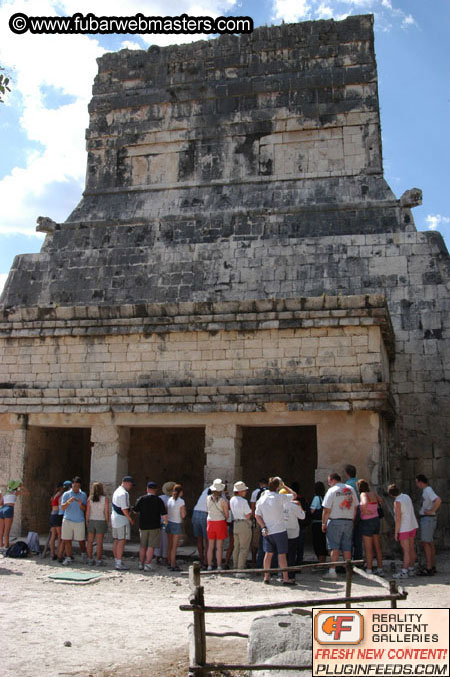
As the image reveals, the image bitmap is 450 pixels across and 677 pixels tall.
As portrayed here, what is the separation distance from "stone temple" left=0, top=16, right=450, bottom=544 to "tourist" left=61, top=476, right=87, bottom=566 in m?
1.23

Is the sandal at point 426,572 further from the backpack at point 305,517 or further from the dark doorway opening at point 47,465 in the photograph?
the dark doorway opening at point 47,465

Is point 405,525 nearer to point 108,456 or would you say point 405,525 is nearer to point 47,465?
point 108,456

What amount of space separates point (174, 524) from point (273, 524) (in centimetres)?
203

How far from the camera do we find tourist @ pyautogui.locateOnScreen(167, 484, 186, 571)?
10.7 m

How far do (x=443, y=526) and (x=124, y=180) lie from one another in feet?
39.8

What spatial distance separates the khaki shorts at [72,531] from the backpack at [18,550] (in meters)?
0.99

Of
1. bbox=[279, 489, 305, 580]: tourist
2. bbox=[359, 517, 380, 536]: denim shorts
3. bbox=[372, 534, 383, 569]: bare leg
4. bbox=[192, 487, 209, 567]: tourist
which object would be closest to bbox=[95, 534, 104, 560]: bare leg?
bbox=[192, 487, 209, 567]: tourist

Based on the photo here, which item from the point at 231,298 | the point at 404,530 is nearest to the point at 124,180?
the point at 231,298

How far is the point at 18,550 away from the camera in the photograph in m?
11.3

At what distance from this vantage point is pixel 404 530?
33.1ft

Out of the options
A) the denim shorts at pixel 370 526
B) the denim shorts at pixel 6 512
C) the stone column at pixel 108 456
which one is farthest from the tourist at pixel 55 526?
the denim shorts at pixel 370 526

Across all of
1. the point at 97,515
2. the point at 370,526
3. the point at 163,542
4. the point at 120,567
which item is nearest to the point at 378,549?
the point at 370,526

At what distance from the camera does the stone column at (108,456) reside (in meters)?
12.2

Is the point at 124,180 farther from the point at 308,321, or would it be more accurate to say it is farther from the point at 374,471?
the point at 374,471
